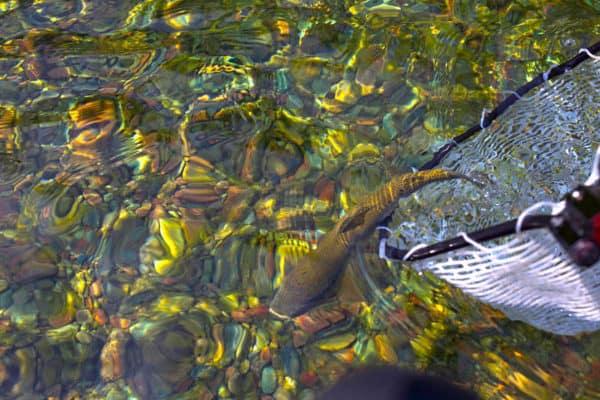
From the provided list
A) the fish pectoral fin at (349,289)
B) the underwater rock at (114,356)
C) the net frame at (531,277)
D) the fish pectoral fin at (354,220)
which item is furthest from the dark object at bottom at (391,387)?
the underwater rock at (114,356)

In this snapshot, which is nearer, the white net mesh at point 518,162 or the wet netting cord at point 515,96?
the wet netting cord at point 515,96

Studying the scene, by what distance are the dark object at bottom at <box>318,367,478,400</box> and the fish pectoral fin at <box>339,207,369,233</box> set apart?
970 mm

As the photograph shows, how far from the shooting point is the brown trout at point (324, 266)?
171 inches

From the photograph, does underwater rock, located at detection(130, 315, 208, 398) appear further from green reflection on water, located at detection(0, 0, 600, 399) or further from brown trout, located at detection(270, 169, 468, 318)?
brown trout, located at detection(270, 169, 468, 318)

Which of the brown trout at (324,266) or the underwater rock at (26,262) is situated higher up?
the brown trout at (324,266)

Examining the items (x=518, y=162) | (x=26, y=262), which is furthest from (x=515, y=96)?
(x=26, y=262)

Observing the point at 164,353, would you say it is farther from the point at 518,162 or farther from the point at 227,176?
the point at 518,162

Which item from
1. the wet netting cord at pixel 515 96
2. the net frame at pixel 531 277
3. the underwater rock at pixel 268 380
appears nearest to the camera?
the net frame at pixel 531 277

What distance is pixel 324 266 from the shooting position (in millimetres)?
4441

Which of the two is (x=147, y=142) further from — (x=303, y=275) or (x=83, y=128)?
(x=303, y=275)

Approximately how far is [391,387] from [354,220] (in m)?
1.14

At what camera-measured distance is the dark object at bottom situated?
13.0ft

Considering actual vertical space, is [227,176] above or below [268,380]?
above

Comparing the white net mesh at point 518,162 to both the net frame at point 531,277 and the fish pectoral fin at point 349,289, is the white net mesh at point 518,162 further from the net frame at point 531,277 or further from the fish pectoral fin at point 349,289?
the net frame at point 531,277
